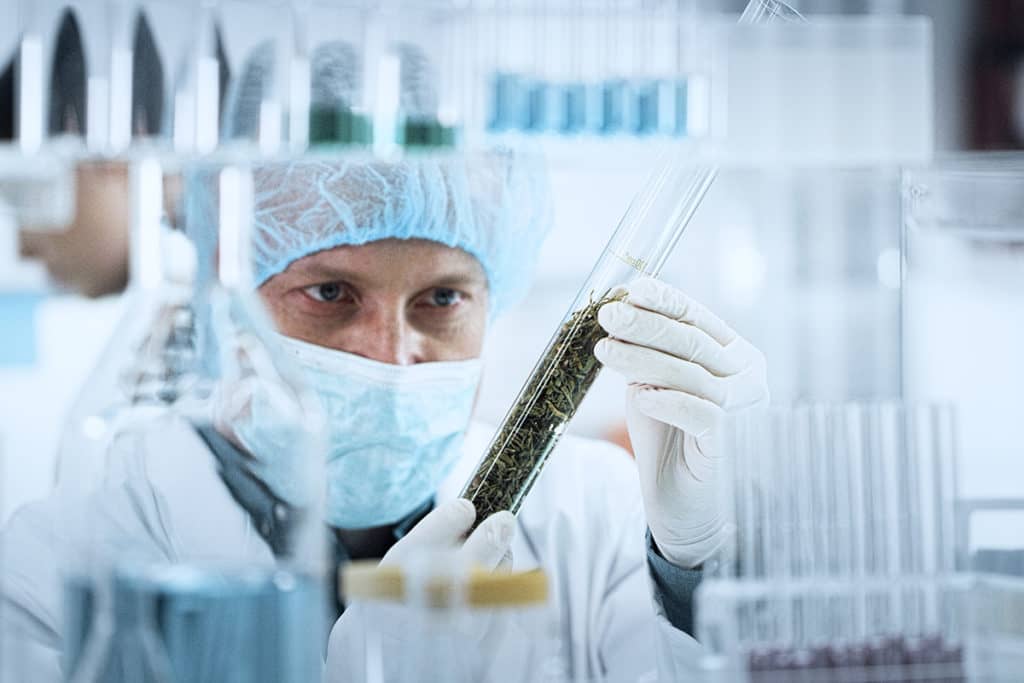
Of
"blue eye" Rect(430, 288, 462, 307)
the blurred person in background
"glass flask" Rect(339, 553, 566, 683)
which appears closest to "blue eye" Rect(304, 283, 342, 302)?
"blue eye" Rect(430, 288, 462, 307)

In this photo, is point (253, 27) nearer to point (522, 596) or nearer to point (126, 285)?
point (126, 285)

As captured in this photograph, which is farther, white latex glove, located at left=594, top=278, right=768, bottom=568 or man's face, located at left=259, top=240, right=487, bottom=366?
man's face, located at left=259, top=240, right=487, bottom=366

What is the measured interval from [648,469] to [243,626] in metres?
0.71

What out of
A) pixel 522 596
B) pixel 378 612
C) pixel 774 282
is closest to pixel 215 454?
pixel 378 612

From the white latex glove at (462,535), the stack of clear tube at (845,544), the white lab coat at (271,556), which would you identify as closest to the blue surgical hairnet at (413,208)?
the white lab coat at (271,556)

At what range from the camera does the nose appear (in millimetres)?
1767

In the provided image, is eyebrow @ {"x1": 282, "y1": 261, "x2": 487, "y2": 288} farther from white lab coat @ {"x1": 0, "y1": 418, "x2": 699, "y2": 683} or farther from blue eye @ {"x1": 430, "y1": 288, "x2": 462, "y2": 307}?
white lab coat @ {"x1": 0, "y1": 418, "x2": 699, "y2": 683}

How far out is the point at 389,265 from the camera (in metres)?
1.76

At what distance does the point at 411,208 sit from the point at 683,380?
1.61 ft

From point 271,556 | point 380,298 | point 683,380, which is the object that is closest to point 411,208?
point 380,298

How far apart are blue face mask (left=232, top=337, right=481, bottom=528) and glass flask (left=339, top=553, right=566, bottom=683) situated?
0.60m

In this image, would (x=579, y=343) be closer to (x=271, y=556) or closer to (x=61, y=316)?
(x=271, y=556)

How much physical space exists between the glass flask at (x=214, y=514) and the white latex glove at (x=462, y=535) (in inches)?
6.8

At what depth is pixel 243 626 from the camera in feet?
3.47
